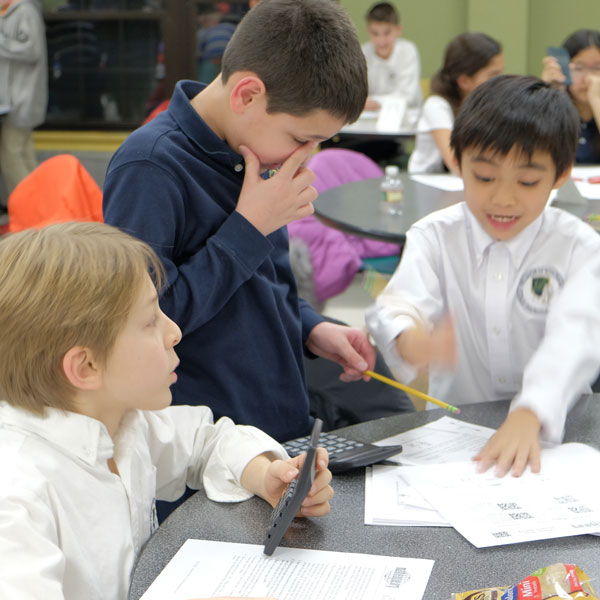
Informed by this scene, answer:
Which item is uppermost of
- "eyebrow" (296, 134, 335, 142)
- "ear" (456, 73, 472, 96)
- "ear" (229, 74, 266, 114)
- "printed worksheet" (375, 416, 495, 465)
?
"ear" (229, 74, 266, 114)

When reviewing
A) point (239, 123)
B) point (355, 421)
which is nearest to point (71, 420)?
point (239, 123)

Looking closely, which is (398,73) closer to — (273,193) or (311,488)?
(273,193)

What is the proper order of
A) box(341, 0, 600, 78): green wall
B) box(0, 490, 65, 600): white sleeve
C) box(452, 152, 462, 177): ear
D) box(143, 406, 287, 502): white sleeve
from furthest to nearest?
box(341, 0, 600, 78): green wall
box(452, 152, 462, 177): ear
box(143, 406, 287, 502): white sleeve
box(0, 490, 65, 600): white sleeve

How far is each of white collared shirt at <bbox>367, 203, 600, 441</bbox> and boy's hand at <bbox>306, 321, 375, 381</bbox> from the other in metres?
0.05

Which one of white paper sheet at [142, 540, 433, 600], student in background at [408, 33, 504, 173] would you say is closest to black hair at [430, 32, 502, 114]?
student in background at [408, 33, 504, 173]

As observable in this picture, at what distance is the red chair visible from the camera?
2.60 m

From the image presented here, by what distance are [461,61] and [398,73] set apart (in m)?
2.46

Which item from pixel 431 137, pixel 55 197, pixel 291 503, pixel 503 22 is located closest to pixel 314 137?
pixel 291 503

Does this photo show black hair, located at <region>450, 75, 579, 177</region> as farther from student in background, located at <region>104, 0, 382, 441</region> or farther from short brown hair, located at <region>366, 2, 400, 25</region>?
short brown hair, located at <region>366, 2, 400, 25</region>

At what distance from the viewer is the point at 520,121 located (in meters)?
1.48

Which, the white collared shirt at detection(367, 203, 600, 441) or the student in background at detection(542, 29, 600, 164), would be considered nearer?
the white collared shirt at detection(367, 203, 600, 441)

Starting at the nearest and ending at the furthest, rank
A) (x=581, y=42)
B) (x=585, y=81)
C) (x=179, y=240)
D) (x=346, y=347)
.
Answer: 1. (x=179, y=240)
2. (x=346, y=347)
3. (x=585, y=81)
4. (x=581, y=42)

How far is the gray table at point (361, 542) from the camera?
894mm

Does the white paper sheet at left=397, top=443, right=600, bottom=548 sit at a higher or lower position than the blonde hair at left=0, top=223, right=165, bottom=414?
lower
